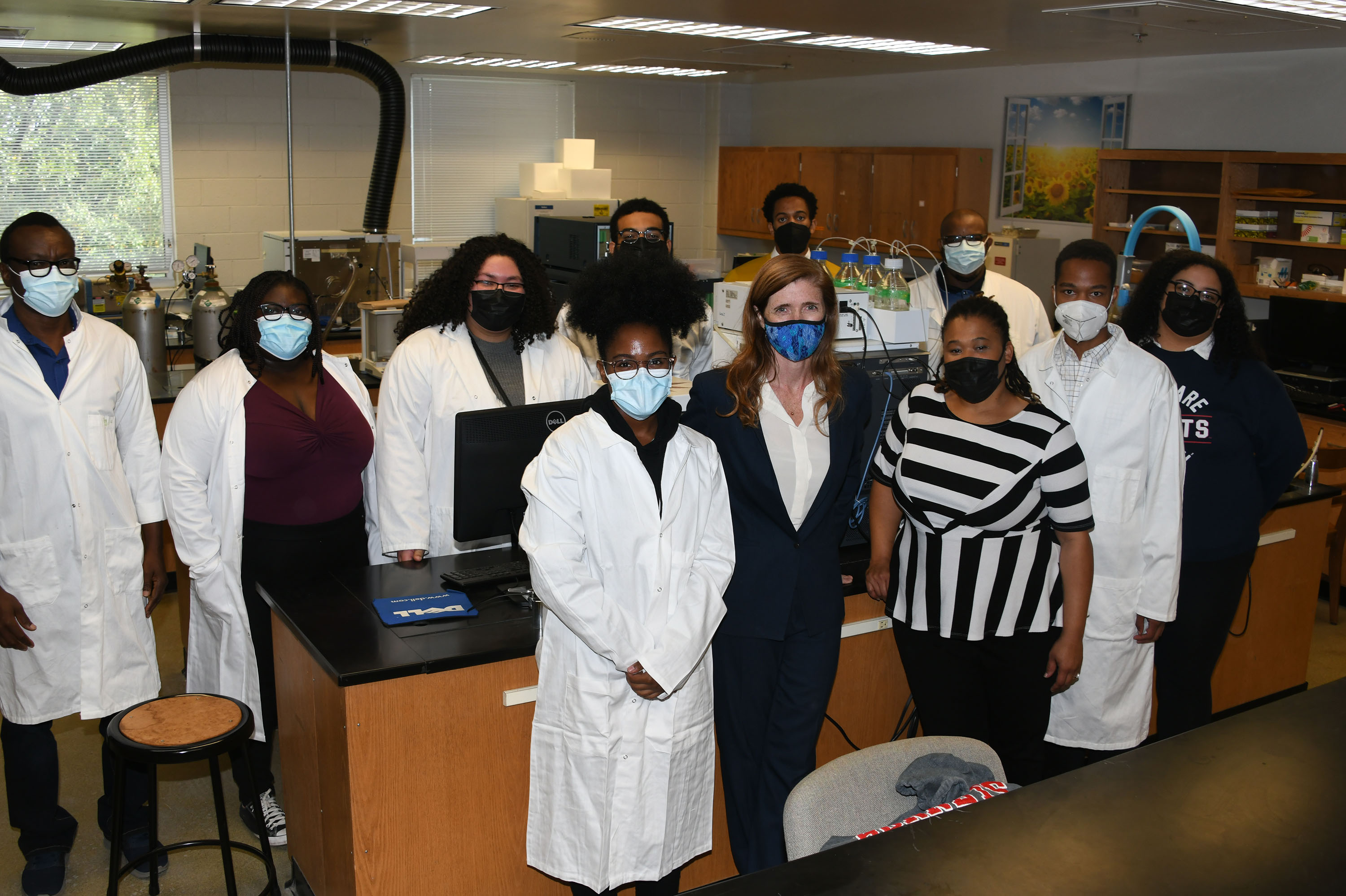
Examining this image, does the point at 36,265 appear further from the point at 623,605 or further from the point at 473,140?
the point at 473,140

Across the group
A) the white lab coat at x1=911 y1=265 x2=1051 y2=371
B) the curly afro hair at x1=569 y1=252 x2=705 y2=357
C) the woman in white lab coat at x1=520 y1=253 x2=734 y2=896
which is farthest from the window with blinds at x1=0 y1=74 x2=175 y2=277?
the woman in white lab coat at x1=520 y1=253 x2=734 y2=896

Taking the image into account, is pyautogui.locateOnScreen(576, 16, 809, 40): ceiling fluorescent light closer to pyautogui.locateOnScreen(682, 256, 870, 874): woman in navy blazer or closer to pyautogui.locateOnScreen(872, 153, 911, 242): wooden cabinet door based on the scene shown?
pyautogui.locateOnScreen(872, 153, 911, 242): wooden cabinet door

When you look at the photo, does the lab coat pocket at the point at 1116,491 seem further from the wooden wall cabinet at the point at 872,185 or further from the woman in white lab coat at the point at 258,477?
the wooden wall cabinet at the point at 872,185

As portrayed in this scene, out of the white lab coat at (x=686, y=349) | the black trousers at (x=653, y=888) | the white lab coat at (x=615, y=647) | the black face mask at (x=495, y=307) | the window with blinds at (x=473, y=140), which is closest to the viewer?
the white lab coat at (x=615, y=647)

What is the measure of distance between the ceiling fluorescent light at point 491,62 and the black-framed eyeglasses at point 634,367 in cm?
537

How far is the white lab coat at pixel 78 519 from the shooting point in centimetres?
257

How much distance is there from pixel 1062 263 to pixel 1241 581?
0.97 meters

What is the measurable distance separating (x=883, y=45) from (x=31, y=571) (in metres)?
4.85

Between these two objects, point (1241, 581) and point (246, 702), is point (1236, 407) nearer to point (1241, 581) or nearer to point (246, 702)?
point (1241, 581)

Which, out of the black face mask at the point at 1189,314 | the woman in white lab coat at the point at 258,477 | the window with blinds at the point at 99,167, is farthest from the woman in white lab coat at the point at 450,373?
the window with blinds at the point at 99,167

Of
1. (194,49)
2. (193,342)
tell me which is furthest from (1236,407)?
(194,49)

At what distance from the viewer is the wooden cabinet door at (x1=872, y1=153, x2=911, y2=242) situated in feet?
24.2

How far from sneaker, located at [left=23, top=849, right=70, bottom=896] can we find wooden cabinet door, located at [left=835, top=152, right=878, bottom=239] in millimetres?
6345

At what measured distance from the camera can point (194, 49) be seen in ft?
19.4
